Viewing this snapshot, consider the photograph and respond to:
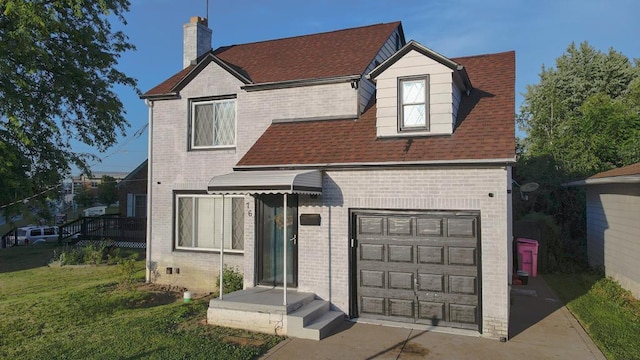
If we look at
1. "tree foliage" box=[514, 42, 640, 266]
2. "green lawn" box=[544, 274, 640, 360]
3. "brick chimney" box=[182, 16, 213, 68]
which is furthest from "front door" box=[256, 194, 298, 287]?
"tree foliage" box=[514, 42, 640, 266]

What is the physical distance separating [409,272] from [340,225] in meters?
1.68

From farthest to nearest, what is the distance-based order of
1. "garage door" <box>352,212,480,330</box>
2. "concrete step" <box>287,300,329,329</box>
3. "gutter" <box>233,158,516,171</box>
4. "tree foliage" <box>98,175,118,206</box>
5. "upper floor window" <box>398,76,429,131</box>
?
"tree foliage" <box>98,175,118,206</box>
"upper floor window" <box>398,76,429,131</box>
"garage door" <box>352,212,480,330</box>
"concrete step" <box>287,300,329,329</box>
"gutter" <box>233,158,516,171</box>

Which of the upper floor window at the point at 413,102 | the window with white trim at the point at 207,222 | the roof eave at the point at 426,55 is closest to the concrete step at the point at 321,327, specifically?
the window with white trim at the point at 207,222

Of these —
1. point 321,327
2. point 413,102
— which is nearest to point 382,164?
point 413,102

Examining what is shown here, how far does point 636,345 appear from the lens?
725 centimetres

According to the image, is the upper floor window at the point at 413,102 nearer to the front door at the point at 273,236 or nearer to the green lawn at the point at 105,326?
the front door at the point at 273,236

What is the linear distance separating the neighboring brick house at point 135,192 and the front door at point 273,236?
19679mm

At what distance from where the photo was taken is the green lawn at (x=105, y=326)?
6.91m

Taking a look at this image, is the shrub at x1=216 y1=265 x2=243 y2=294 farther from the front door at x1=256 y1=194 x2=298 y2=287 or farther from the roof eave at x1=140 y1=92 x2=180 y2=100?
the roof eave at x1=140 y1=92 x2=180 y2=100

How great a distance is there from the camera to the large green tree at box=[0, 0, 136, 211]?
568 inches

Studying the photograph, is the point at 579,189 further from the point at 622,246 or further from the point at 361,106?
the point at 361,106

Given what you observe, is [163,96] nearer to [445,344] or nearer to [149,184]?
[149,184]

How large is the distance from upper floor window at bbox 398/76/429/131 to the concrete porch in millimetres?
4173

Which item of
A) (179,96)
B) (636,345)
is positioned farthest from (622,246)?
(179,96)
